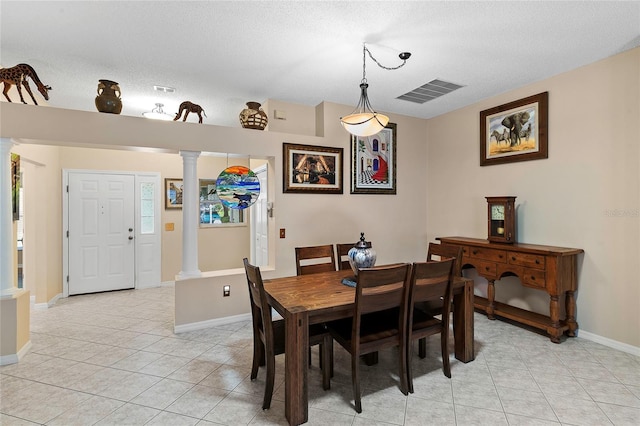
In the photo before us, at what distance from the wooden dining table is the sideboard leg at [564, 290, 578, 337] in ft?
4.17

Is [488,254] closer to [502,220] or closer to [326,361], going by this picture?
[502,220]

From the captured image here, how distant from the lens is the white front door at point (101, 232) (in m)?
4.75

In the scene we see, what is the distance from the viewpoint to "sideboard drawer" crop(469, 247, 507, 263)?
340 cm

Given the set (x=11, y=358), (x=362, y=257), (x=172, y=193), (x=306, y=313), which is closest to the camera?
(x=306, y=313)

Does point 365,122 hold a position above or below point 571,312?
above

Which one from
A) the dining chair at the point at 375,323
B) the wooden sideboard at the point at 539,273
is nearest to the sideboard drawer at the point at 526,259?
the wooden sideboard at the point at 539,273

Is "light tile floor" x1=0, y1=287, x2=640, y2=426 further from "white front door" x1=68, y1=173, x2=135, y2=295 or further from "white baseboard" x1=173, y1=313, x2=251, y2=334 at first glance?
"white front door" x1=68, y1=173, x2=135, y2=295

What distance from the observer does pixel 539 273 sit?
10.0 ft

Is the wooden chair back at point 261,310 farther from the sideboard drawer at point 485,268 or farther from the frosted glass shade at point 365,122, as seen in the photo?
the sideboard drawer at point 485,268

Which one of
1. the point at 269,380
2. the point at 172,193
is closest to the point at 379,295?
the point at 269,380

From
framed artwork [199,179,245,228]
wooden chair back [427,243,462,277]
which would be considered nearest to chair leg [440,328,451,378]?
wooden chair back [427,243,462,277]

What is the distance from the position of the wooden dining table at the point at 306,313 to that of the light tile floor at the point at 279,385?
0.17m

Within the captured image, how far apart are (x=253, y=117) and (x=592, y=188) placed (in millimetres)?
3683

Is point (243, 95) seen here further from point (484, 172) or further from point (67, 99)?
point (484, 172)
